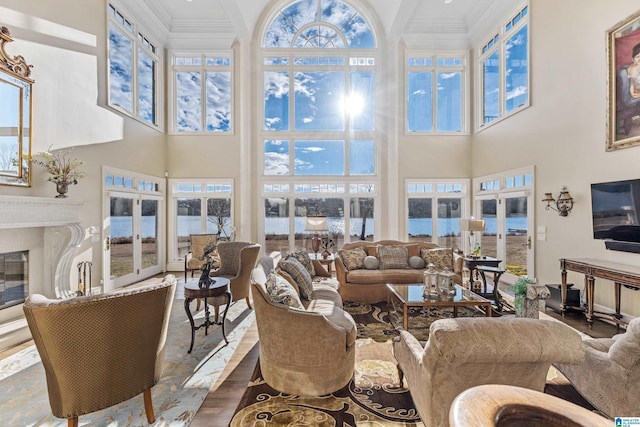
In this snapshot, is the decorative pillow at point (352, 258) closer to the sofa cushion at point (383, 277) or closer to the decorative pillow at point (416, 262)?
the sofa cushion at point (383, 277)

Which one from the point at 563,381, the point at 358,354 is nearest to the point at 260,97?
the point at 358,354

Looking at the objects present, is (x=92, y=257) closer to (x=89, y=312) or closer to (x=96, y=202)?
(x=96, y=202)

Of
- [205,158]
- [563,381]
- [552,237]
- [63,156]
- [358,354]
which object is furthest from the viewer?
[205,158]

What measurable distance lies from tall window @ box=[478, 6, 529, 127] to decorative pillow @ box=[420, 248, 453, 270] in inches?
133

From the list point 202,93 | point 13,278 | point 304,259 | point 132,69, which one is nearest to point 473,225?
point 304,259

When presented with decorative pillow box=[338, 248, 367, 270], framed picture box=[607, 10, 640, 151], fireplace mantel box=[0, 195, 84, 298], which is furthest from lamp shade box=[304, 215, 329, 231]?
framed picture box=[607, 10, 640, 151]

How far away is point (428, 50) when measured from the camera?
25.3 feet

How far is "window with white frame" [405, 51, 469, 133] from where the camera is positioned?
7770 millimetres

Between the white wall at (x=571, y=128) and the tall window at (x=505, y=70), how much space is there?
0.31 m

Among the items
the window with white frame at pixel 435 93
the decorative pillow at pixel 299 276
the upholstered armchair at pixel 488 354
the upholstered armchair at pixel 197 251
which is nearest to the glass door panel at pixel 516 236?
the window with white frame at pixel 435 93

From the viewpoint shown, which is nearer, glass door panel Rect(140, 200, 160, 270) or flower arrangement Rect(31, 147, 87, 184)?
flower arrangement Rect(31, 147, 87, 184)

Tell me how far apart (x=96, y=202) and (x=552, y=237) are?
8144 millimetres

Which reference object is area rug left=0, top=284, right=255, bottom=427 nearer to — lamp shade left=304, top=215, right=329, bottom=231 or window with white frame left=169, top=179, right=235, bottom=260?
lamp shade left=304, top=215, right=329, bottom=231

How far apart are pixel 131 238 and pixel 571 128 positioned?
28.0ft
